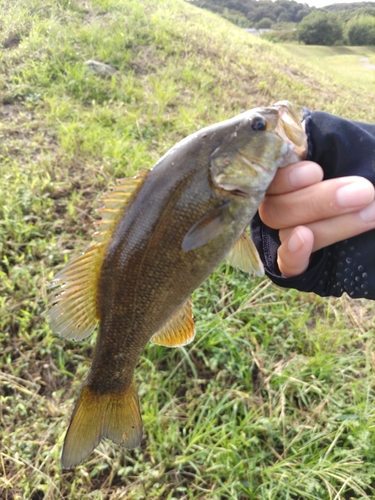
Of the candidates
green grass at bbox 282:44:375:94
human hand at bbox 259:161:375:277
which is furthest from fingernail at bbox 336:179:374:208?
green grass at bbox 282:44:375:94

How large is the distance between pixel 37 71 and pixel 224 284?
4.84m

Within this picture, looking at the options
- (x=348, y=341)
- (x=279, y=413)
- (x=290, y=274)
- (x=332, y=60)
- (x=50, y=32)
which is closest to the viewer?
(x=290, y=274)

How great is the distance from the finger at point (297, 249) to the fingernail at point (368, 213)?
0.67ft

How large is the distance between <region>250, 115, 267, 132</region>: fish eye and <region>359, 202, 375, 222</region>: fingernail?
1.71ft

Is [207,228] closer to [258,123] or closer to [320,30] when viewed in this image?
[258,123]

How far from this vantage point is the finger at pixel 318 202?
1384 millimetres

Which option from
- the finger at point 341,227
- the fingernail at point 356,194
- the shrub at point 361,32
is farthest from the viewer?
the shrub at point 361,32

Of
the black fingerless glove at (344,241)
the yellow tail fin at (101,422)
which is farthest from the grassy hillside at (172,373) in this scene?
the black fingerless glove at (344,241)

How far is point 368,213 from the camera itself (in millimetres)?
1474

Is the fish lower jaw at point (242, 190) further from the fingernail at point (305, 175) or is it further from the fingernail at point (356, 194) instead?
the fingernail at point (356, 194)

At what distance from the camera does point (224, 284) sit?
3266mm

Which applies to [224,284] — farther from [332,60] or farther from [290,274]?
[332,60]

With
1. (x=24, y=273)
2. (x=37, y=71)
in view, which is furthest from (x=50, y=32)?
(x=24, y=273)

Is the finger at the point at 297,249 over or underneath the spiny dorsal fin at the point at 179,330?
over
